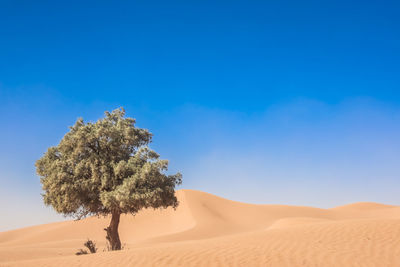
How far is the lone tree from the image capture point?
65.0ft

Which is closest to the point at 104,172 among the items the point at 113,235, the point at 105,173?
the point at 105,173

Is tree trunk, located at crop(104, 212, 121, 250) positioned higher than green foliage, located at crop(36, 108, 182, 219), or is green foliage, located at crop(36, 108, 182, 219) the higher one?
green foliage, located at crop(36, 108, 182, 219)

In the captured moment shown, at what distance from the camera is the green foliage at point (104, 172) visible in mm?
19781

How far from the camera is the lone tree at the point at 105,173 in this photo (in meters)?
19.8

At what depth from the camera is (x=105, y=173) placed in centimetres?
2038

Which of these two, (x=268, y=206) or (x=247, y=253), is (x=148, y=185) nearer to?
(x=247, y=253)

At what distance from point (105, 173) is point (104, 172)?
1.28ft

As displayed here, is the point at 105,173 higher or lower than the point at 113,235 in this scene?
higher

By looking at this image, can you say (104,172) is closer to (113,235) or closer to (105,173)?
(105,173)

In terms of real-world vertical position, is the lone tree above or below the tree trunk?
above

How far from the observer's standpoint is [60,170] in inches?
800

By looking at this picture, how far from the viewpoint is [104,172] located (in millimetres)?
20734

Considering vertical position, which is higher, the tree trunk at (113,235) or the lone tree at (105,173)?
the lone tree at (105,173)

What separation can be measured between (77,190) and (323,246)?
1346 centimetres
